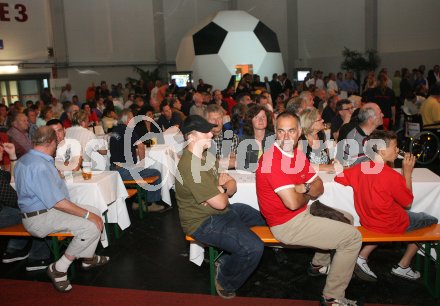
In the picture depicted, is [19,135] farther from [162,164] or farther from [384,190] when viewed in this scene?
[384,190]

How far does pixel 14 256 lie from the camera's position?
14.3 feet

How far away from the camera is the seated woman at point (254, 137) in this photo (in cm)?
430

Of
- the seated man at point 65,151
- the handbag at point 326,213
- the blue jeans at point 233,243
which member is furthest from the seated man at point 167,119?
the handbag at point 326,213

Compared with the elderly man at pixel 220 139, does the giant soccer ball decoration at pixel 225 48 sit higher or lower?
higher

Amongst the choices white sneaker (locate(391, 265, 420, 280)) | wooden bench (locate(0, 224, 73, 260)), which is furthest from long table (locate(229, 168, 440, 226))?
wooden bench (locate(0, 224, 73, 260))

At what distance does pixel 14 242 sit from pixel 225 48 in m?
12.3

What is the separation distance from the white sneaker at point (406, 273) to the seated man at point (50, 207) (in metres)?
2.60

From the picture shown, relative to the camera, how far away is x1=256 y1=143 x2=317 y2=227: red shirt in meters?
2.89

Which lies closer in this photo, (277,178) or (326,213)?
(277,178)

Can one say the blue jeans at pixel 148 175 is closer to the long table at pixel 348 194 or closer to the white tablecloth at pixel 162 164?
the white tablecloth at pixel 162 164

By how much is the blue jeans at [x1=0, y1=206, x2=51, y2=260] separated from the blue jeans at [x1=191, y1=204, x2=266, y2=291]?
170 cm

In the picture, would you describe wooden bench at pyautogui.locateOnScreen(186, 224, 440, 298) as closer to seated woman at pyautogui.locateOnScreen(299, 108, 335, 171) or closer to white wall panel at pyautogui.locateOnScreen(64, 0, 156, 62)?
seated woman at pyautogui.locateOnScreen(299, 108, 335, 171)

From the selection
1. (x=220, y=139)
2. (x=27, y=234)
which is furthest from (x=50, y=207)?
(x=220, y=139)

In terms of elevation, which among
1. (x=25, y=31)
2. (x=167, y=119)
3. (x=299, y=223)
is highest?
(x=25, y=31)
